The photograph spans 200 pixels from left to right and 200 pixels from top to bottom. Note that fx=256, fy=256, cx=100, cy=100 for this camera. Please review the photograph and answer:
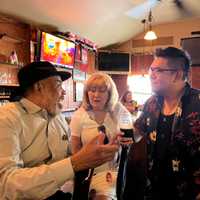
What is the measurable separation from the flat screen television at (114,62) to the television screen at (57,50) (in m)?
1.67

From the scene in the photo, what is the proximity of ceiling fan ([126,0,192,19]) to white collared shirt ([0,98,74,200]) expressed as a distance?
4.50 meters

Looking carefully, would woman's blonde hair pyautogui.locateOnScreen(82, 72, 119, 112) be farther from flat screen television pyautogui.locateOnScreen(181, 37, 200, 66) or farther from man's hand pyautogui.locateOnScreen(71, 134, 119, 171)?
flat screen television pyautogui.locateOnScreen(181, 37, 200, 66)

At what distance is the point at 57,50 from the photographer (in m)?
4.96

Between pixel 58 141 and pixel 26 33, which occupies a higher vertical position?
pixel 26 33

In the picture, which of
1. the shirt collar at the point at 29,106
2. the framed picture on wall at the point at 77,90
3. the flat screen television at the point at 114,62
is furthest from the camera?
the flat screen television at the point at 114,62

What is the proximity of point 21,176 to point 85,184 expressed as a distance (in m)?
0.42

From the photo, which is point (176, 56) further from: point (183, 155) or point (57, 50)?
point (57, 50)

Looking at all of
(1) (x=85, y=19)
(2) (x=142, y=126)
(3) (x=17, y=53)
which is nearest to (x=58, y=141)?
(2) (x=142, y=126)

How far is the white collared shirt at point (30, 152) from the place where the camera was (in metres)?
1.06

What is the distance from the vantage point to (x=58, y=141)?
141cm

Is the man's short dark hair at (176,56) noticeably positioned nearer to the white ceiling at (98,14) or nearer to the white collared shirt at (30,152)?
the white collared shirt at (30,152)

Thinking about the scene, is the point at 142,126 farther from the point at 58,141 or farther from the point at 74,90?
the point at 74,90

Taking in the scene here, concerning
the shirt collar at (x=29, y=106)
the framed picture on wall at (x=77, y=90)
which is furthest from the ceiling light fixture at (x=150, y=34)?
the shirt collar at (x=29, y=106)

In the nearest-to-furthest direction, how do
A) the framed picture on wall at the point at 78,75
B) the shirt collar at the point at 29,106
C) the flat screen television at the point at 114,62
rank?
1. the shirt collar at the point at 29,106
2. the framed picture on wall at the point at 78,75
3. the flat screen television at the point at 114,62
